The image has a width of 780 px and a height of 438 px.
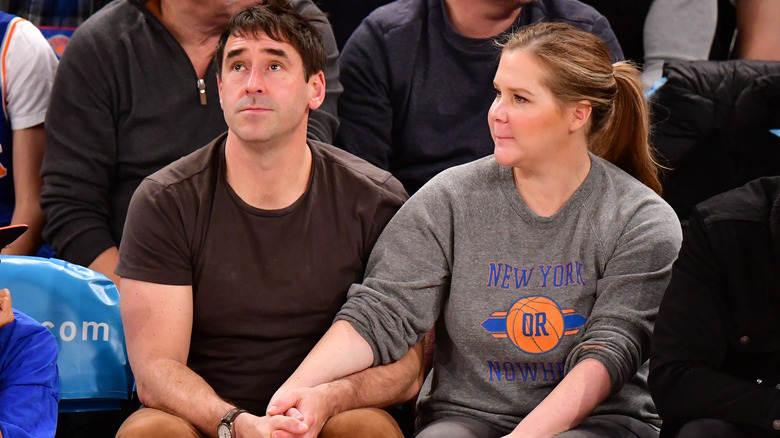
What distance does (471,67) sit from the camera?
309 centimetres

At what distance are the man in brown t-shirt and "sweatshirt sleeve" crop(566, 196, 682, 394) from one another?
45 cm

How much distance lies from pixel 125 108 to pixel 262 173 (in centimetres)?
72

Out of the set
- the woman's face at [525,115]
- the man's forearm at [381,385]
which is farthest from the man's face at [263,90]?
the man's forearm at [381,385]

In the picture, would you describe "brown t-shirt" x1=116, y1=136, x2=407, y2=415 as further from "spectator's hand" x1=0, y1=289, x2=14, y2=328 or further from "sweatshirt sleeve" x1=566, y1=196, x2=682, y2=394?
"sweatshirt sleeve" x1=566, y1=196, x2=682, y2=394

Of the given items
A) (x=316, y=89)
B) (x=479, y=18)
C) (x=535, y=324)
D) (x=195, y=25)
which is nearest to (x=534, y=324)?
(x=535, y=324)

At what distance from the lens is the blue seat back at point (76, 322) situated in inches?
95.3

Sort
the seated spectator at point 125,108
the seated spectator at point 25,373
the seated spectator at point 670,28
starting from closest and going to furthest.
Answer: the seated spectator at point 25,373, the seated spectator at point 125,108, the seated spectator at point 670,28

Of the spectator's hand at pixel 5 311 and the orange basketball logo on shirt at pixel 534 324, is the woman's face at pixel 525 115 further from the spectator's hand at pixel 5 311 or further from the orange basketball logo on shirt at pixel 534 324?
the spectator's hand at pixel 5 311

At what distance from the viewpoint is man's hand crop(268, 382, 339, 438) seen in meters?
2.11

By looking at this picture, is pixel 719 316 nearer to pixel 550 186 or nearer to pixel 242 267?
pixel 550 186

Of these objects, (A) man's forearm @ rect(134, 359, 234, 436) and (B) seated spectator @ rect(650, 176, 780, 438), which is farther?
(A) man's forearm @ rect(134, 359, 234, 436)

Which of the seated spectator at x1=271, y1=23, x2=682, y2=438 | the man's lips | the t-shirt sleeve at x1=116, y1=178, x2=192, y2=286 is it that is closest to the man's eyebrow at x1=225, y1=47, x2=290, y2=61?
the man's lips

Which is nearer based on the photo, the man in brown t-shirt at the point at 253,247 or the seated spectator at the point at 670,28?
the man in brown t-shirt at the point at 253,247

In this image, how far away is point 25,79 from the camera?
3029 mm
